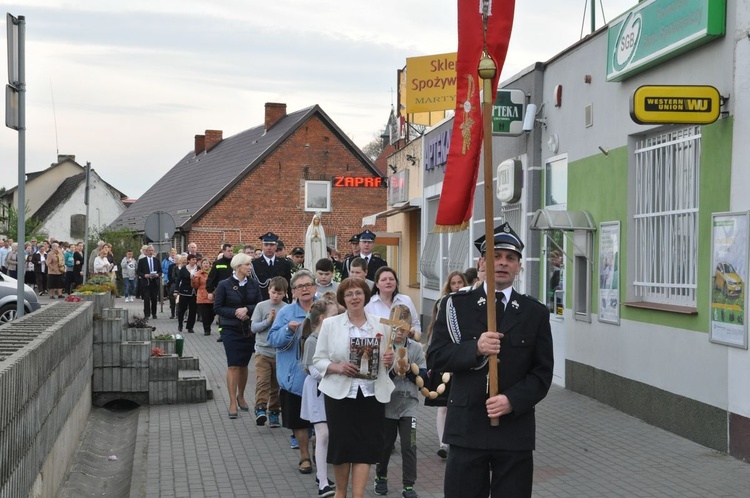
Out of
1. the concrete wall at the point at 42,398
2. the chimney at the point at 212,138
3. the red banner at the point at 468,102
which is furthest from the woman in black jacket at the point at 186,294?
the chimney at the point at 212,138

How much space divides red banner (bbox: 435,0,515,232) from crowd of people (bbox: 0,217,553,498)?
54 centimetres

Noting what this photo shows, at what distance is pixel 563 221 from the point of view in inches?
537

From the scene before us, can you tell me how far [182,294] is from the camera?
84.3 ft

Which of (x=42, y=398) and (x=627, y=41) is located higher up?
(x=627, y=41)

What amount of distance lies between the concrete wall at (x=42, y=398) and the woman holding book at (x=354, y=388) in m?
1.84

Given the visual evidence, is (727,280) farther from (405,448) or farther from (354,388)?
(354,388)

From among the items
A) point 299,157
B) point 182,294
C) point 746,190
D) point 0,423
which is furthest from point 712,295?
point 299,157

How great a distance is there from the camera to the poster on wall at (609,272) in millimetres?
12852

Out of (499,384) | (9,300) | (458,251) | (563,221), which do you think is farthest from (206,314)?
(499,384)

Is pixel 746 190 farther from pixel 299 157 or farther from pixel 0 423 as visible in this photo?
pixel 299 157

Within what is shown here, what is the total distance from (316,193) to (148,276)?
21.5m

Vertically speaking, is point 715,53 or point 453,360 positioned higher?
point 715,53

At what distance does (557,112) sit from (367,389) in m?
8.61

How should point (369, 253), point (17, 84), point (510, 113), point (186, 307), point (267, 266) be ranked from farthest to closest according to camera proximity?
point (186, 307) < point (510, 113) < point (267, 266) < point (369, 253) < point (17, 84)
